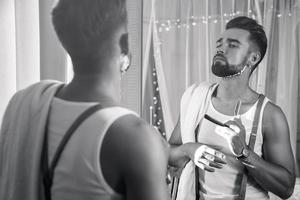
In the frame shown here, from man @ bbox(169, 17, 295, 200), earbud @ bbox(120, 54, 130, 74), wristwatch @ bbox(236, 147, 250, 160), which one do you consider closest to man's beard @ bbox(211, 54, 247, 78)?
man @ bbox(169, 17, 295, 200)

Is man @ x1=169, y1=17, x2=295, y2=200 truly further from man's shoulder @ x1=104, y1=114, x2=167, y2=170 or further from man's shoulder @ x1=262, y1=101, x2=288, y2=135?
man's shoulder @ x1=104, y1=114, x2=167, y2=170

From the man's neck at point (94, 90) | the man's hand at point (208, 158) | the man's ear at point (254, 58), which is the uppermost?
the man's ear at point (254, 58)

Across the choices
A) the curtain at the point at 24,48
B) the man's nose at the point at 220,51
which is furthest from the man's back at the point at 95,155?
the man's nose at the point at 220,51

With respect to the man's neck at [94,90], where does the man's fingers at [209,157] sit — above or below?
below

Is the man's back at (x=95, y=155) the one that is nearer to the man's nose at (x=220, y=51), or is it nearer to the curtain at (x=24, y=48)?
the curtain at (x=24, y=48)

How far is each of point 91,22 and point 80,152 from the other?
26cm

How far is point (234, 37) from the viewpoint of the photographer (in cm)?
112

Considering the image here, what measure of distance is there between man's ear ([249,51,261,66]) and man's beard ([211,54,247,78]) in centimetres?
3

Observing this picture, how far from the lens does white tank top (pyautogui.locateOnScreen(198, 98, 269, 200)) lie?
1.11 m

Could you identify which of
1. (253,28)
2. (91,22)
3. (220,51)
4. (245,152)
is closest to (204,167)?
(245,152)

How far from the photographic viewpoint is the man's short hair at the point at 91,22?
2.35 ft

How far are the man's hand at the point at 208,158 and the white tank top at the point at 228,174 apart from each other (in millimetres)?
21

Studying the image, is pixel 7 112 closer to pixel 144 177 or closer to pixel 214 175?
pixel 144 177

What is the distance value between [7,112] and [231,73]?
660mm
